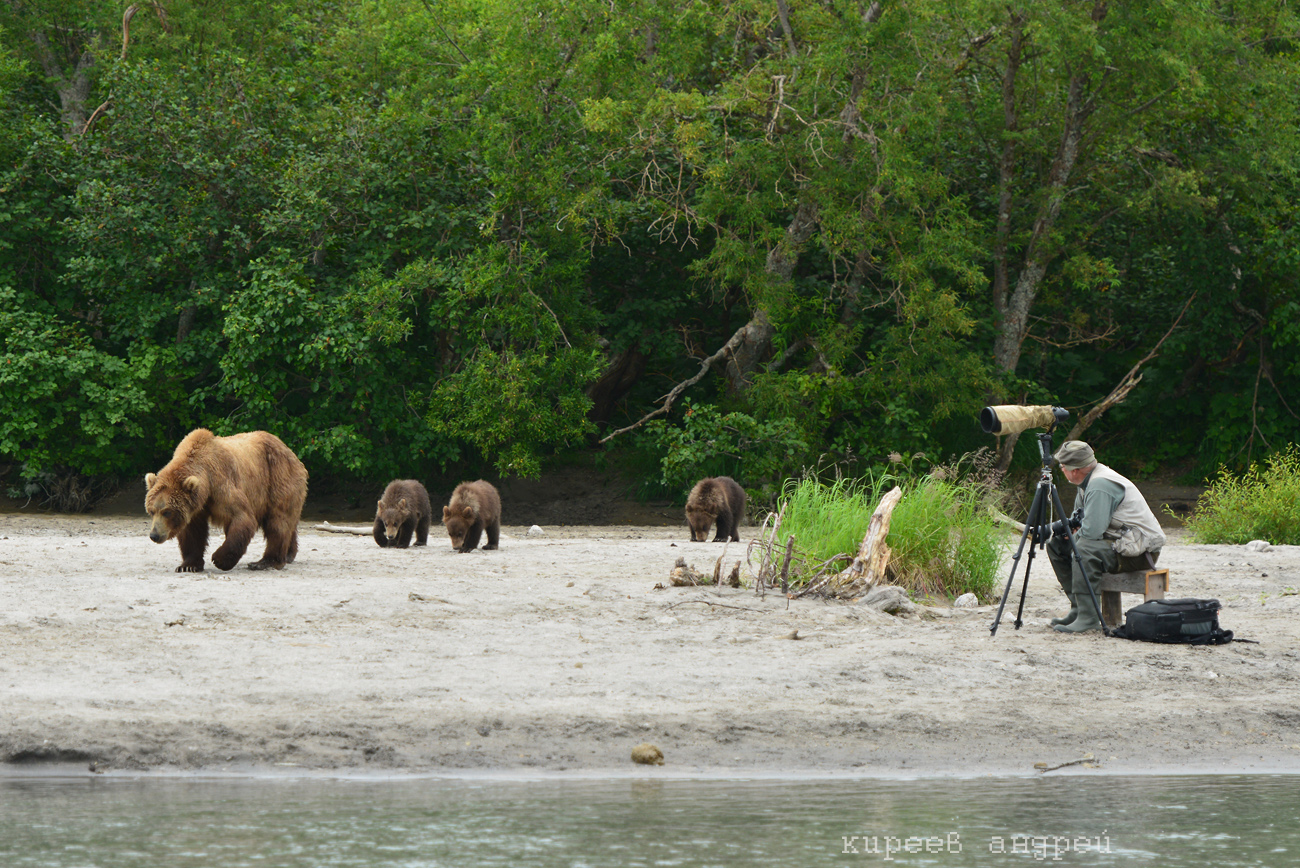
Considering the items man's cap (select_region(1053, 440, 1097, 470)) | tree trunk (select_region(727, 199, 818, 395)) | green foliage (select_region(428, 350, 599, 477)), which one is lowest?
man's cap (select_region(1053, 440, 1097, 470))

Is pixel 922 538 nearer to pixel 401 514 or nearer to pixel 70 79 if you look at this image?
pixel 401 514

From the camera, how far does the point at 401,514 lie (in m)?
13.1

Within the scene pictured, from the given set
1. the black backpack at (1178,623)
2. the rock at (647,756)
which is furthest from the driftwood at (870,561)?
the rock at (647,756)

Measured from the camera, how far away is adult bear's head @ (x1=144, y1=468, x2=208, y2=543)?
970cm

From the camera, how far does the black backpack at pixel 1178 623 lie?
26.7 ft

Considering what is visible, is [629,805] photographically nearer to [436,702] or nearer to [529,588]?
[436,702]

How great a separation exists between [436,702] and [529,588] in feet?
11.2

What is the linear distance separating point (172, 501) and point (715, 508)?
23.0ft

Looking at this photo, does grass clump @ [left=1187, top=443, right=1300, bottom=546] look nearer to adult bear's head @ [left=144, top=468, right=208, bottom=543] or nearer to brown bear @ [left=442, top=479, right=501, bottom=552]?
brown bear @ [left=442, top=479, right=501, bottom=552]

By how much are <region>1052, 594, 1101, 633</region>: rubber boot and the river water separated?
2.60 metres

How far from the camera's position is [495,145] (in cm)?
2012

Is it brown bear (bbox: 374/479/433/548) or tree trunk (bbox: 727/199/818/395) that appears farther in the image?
tree trunk (bbox: 727/199/818/395)

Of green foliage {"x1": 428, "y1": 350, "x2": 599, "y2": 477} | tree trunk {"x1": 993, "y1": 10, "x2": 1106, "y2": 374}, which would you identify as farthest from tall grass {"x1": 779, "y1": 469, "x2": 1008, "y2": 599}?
tree trunk {"x1": 993, "y1": 10, "x2": 1106, "y2": 374}

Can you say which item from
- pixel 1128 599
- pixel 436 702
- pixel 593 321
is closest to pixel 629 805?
pixel 436 702
